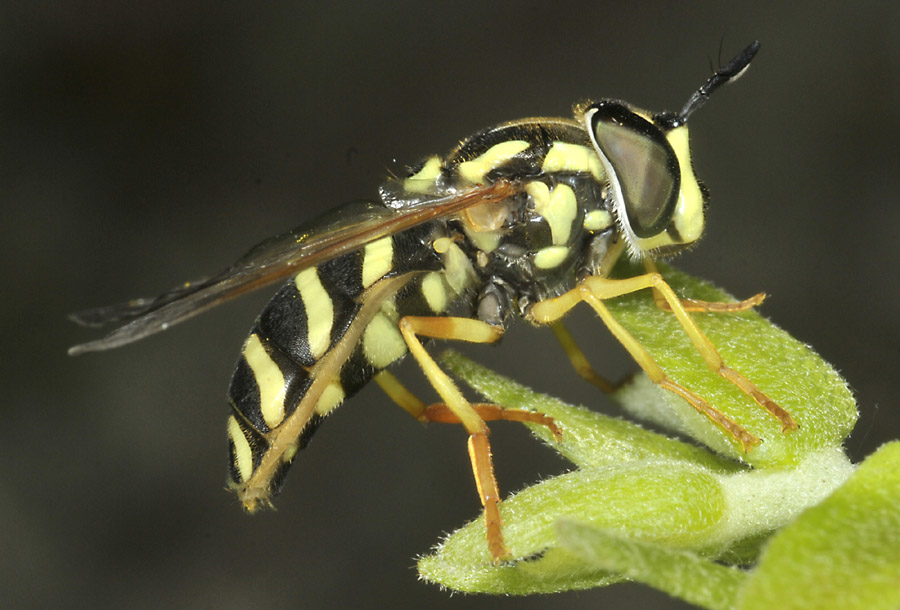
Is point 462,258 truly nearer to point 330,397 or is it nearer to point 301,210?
point 330,397

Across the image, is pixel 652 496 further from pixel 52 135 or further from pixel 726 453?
pixel 52 135

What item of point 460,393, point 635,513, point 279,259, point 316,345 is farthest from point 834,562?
point 316,345

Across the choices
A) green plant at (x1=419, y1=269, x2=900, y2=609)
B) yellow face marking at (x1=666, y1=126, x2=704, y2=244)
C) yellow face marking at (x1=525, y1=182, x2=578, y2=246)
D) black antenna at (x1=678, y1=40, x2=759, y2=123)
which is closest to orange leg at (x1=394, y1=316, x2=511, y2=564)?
green plant at (x1=419, y1=269, x2=900, y2=609)

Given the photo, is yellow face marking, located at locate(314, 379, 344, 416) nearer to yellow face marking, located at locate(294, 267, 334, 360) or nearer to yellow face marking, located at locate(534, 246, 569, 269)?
yellow face marking, located at locate(294, 267, 334, 360)

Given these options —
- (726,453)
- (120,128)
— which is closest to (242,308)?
(120,128)

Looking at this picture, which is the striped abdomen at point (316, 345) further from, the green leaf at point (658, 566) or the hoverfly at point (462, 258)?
the green leaf at point (658, 566)

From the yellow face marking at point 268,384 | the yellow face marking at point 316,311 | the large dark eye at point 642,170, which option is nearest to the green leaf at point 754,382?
the large dark eye at point 642,170
